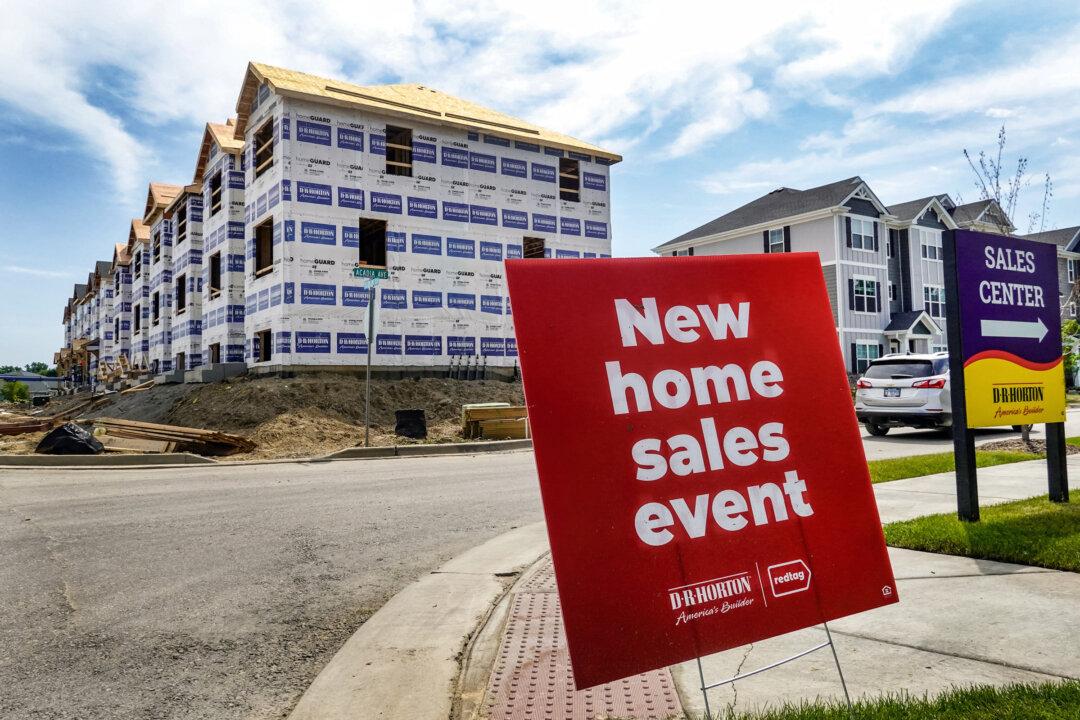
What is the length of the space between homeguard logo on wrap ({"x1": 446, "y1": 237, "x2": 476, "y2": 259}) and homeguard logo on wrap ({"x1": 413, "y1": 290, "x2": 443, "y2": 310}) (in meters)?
1.47

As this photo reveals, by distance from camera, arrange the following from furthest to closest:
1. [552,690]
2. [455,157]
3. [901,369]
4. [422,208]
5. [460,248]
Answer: [455,157] < [460,248] < [422,208] < [901,369] < [552,690]

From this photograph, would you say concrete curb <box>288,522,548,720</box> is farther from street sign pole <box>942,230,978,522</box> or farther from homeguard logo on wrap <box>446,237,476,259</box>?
homeguard logo on wrap <box>446,237,476,259</box>

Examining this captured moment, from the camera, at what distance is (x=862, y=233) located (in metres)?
39.2

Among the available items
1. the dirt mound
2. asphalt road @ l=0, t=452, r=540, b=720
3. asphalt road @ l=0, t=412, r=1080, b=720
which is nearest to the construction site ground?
the dirt mound

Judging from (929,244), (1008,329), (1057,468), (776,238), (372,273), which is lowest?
(1057,468)

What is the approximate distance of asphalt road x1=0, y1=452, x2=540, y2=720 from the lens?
3527mm

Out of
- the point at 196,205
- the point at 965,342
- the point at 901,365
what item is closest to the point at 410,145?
the point at 196,205

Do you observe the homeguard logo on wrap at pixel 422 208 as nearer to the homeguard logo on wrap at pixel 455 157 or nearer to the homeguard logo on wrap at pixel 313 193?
the homeguard logo on wrap at pixel 455 157

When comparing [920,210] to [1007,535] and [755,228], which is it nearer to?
[755,228]

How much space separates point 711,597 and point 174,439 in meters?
15.1

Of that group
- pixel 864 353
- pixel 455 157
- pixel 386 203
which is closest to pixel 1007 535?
pixel 386 203

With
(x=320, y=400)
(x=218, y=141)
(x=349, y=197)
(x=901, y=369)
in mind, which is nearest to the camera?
(x=901, y=369)

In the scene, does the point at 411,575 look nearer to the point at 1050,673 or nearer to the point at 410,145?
the point at 1050,673

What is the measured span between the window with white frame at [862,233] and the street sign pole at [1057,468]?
34230 millimetres
